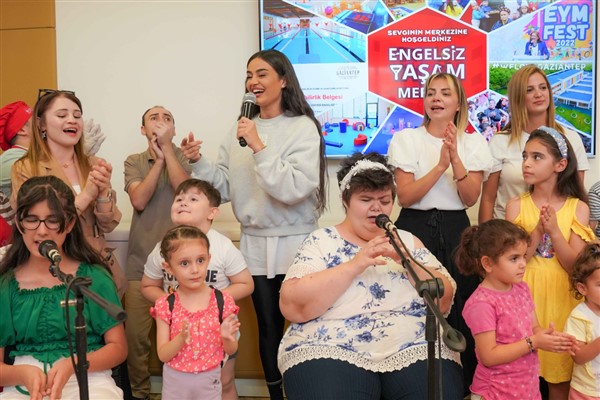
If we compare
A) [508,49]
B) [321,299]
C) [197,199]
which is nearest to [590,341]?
[321,299]

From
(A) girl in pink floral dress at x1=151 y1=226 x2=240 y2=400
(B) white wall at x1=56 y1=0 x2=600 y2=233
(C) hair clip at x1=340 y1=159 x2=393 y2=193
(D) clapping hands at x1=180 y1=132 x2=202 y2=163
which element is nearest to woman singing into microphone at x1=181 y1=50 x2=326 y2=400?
(D) clapping hands at x1=180 y1=132 x2=202 y2=163

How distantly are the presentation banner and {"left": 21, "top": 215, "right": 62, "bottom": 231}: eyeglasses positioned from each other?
1884mm

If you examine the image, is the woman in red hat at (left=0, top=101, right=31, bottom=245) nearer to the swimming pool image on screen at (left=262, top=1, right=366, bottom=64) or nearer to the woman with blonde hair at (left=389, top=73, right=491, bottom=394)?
the swimming pool image on screen at (left=262, top=1, right=366, bottom=64)

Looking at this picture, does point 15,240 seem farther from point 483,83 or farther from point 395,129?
point 483,83

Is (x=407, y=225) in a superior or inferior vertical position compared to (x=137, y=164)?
inferior

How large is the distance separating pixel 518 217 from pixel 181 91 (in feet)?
6.65

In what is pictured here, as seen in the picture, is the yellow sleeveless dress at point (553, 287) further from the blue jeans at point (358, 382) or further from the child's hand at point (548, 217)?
the blue jeans at point (358, 382)

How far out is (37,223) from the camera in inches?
82.9

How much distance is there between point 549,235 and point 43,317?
177cm

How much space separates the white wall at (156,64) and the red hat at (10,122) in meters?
0.77

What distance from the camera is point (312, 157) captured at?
9.07 ft

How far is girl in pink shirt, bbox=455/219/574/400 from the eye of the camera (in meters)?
2.19

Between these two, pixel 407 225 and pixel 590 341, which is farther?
pixel 407 225

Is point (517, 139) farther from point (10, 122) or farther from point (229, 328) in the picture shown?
point (10, 122)
